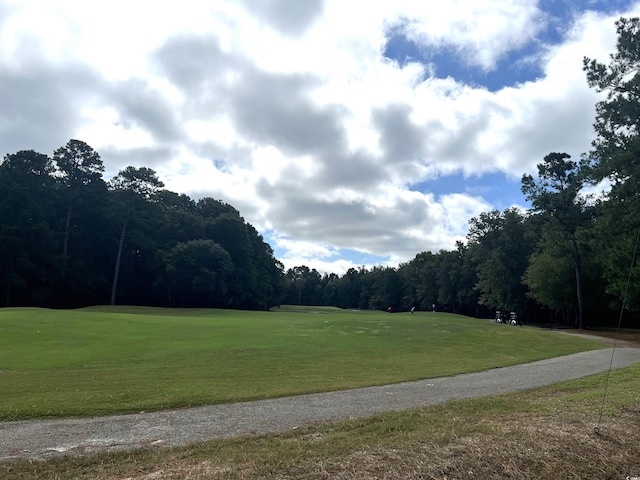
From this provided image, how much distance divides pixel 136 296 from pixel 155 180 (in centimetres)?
1952

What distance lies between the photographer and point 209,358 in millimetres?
18422

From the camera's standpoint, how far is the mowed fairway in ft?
36.7

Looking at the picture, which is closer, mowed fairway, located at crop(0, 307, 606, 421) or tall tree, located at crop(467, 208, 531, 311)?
mowed fairway, located at crop(0, 307, 606, 421)

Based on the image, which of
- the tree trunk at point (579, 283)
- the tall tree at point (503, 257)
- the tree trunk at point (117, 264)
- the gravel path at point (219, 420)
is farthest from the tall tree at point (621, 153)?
the tree trunk at point (117, 264)

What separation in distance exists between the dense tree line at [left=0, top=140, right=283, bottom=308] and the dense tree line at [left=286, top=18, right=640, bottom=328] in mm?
39115

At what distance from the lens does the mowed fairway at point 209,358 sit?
1120 centimetres

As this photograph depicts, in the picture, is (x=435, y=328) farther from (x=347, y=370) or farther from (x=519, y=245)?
(x=519, y=245)

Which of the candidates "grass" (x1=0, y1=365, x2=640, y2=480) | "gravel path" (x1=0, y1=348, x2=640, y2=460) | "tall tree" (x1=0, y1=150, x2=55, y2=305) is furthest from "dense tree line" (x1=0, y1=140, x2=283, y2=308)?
"grass" (x1=0, y1=365, x2=640, y2=480)

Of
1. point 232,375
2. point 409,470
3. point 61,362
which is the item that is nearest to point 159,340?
point 61,362

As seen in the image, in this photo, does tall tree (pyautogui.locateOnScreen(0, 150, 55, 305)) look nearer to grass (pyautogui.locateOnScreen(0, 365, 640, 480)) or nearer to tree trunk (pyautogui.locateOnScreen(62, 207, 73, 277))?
tree trunk (pyautogui.locateOnScreen(62, 207, 73, 277))

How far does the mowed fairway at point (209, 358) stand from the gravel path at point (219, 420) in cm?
84

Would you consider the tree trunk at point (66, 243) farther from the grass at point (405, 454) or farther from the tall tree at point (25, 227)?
the grass at point (405, 454)

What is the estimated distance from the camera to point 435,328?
34719 mm

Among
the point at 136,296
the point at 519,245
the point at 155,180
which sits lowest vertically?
the point at 136,296
